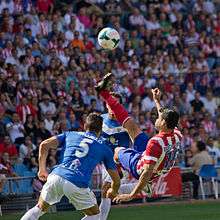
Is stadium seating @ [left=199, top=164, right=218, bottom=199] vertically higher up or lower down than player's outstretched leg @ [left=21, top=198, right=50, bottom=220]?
lower down

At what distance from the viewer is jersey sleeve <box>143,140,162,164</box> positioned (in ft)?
37.9

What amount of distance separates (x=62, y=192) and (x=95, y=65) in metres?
13.0

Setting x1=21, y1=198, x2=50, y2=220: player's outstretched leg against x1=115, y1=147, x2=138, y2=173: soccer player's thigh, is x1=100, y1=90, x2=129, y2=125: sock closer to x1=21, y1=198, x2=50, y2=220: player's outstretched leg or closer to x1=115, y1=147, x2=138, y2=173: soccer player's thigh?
x1=115, y1=147, x2=138, y2=173: soccer player's thigh

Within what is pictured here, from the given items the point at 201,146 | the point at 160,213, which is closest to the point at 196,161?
the point at 201,146

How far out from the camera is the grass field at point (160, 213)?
17062 millimetres

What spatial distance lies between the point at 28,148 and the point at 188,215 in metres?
5.00

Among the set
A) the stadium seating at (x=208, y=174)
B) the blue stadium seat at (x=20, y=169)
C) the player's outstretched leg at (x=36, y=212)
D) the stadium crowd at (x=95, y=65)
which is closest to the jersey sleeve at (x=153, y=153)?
the player's outstretched leg at (x=36, y=212)

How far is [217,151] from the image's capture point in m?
24.2

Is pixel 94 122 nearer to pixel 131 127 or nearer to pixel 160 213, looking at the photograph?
pixel 131 127

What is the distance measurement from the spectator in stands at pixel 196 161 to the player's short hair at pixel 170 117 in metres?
9.88

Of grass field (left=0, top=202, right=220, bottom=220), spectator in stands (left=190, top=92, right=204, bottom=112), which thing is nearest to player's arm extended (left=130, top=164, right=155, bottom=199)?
grass field (left=0, top=202, right=220, bottom=220)

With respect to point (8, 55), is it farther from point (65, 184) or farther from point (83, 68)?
point (65, 184)

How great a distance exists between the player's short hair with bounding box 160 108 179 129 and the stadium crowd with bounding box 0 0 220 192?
8758mm

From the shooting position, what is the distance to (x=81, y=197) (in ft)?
38.6
